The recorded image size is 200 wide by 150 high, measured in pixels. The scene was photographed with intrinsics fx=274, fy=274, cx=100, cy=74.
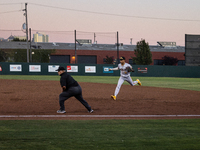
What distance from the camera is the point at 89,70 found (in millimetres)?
40219

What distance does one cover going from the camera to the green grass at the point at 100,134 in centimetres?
485

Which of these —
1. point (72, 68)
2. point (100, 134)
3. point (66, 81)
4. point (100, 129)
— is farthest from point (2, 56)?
point (100, 134)

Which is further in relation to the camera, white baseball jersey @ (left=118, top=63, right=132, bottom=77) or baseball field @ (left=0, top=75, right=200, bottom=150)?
white baseball jersey @ (left=118, top=63, right=132, bottom=77)

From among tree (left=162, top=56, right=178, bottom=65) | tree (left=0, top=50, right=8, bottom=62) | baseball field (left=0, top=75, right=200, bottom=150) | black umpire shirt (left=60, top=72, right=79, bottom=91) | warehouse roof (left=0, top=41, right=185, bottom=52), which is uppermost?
warehouse roof (left=0, top=41, right=185, bottom=52)

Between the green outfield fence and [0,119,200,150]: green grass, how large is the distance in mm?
32789

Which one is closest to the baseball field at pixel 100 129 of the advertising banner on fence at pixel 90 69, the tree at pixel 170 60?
the advertising banner on fence at pixel 90 69

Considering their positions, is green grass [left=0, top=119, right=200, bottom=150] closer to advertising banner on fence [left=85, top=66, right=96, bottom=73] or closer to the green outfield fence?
the green outfield fence

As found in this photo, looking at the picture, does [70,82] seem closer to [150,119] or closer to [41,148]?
[150,119]

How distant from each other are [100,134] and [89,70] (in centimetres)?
3461

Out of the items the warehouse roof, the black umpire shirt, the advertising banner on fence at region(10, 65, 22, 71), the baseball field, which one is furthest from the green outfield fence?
the warehouse roof

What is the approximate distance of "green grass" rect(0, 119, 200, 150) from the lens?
4.85 meters

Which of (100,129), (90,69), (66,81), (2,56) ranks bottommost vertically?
(100,129)

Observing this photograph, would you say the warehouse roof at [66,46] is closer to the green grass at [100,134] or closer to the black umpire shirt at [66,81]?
the black umpire shirt at [66,81]

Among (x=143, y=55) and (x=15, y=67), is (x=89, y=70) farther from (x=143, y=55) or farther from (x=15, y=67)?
(x=143, y=55)
